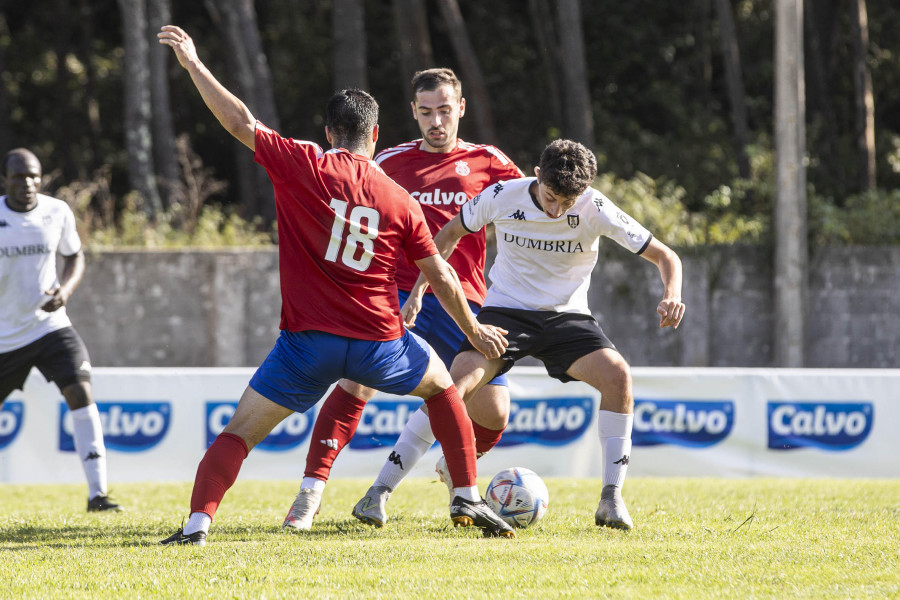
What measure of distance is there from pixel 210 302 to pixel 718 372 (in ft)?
27.6

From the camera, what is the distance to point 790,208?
14969 millimetres

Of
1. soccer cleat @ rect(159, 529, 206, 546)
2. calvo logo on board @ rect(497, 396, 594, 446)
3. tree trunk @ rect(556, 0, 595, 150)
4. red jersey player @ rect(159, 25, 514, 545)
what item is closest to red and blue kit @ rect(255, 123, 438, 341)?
red jersey player @ rect(159, 25, 514, 545)

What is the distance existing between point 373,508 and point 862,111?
17516mm

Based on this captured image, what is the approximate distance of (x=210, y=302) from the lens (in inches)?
619

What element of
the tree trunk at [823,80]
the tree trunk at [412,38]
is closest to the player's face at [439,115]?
the tree trunk at [412,38]

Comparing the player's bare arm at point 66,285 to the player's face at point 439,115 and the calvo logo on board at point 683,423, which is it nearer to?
the player's face at point 439,115

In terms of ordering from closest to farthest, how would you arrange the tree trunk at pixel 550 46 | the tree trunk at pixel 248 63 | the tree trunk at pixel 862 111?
1. the tree trunk at pixel 248 63
2. the tree trunk at pixel 862 111
3. the tree trunk at pixel 550 46

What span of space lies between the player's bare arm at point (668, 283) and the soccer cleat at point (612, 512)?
2.86 feet

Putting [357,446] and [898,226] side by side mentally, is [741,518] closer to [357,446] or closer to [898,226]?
[357,446]

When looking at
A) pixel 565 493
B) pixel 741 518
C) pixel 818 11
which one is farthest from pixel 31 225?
pixel 818 11

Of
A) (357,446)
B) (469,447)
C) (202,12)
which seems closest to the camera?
(469,447)

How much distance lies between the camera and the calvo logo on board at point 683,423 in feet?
31.4

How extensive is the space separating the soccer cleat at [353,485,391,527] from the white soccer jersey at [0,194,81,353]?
92.4 inches

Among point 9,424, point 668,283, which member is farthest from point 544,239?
point 9,424
